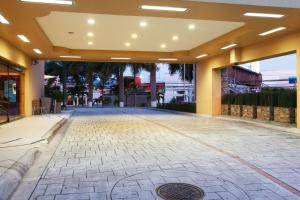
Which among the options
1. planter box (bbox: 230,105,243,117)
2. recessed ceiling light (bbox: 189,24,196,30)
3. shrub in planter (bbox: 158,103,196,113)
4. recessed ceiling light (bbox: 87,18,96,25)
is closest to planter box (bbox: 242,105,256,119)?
planter box (bbox: 230,105,243,117)

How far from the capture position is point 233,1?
7.50 meters

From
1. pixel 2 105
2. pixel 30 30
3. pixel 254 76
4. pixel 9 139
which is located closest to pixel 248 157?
pixel 9 139

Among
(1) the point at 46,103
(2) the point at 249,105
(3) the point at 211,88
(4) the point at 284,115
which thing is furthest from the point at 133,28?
(1) the point at 46,103

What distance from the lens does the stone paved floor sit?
432 cm

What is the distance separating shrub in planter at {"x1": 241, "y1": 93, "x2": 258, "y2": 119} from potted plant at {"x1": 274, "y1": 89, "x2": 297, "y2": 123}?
187cm

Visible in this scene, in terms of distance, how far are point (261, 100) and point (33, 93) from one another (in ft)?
39.6

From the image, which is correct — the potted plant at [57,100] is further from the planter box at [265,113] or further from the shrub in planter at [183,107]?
the planter box at [265,113]

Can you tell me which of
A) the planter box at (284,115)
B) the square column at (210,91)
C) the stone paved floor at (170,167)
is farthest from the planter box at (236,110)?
the stone paved floor at (170,167)

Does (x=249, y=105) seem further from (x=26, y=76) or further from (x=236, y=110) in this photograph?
(x=26, y=76)

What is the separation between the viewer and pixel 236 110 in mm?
16812

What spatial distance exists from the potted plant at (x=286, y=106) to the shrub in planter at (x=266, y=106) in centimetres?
36

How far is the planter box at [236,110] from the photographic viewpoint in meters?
16.3

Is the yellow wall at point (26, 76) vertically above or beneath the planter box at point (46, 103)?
above

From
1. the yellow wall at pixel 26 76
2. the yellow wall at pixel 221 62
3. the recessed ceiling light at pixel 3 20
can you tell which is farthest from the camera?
the yellow wall at pixel 26 76
